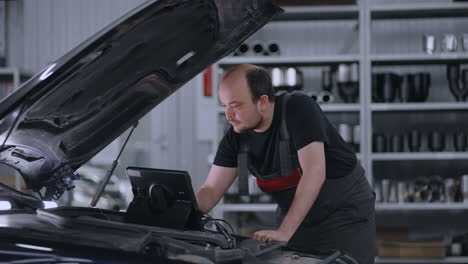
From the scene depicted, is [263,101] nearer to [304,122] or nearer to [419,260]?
[304,122]

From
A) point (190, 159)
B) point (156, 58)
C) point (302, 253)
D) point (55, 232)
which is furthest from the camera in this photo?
point (190, 159)

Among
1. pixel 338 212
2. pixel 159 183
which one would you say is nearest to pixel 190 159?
pixel 338 212

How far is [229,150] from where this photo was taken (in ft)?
7.23

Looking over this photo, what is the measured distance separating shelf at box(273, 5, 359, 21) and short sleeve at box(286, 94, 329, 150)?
2.56 m

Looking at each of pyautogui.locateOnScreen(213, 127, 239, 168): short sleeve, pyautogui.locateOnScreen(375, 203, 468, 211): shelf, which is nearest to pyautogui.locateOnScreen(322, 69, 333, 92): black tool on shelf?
pyautogui.locateOnScreen(375, 203, 468, 211): shelf

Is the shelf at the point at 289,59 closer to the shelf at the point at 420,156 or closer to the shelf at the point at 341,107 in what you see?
the shelf at the point at 341,107

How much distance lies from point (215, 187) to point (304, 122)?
13.9 inches

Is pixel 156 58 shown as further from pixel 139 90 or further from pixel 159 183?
pixel 159 183

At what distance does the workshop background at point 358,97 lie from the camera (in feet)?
15.1

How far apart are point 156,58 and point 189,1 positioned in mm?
257

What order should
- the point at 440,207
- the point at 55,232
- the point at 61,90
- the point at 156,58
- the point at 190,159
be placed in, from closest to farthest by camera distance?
1. the point at 55,232
2. the point at 61,90
3. the point at 156,58
4. the point at 440,207
5. the point at 190,159

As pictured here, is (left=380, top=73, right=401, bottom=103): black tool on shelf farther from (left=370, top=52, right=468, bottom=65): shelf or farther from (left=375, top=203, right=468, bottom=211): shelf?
(left=375, top=203, right=468, bottom=211): shelf

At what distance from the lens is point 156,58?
1852 millimetres

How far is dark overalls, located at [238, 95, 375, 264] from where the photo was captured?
2.15 meters
